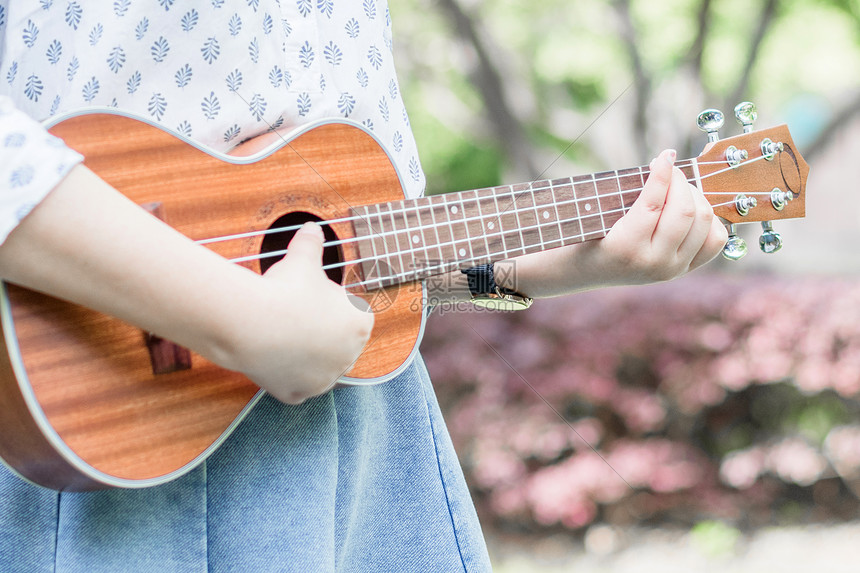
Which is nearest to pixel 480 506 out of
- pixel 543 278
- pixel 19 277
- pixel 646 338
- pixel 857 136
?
pixel 646 338

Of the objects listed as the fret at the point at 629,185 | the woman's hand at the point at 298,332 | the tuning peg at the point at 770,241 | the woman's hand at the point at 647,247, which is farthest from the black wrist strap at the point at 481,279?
the tuning peg at the point at 770,241

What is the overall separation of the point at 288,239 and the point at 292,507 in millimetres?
346

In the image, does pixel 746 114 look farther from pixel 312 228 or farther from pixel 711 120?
pixel 312 228

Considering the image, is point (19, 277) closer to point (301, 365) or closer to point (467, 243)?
point (301, 365)

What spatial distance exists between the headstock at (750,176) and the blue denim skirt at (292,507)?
652 millimetres

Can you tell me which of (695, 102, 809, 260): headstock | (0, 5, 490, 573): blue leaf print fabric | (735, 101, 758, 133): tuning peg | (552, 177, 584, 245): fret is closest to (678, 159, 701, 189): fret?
(695, 102, 809, 260): headstock

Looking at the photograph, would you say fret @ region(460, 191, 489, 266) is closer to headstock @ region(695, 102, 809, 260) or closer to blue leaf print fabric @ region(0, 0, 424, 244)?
blue leaf print fabric @ region(0, 0, 424, 244)

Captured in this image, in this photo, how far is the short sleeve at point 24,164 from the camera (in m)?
0.60

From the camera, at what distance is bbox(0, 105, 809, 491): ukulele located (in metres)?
0.69

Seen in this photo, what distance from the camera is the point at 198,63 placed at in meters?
0.82

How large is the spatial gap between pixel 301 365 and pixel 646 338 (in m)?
2.93

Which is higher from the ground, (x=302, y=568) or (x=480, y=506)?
(x=302, y=568)

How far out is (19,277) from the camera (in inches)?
25.1

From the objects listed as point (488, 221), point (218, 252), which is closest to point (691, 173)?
point (488, 221)
